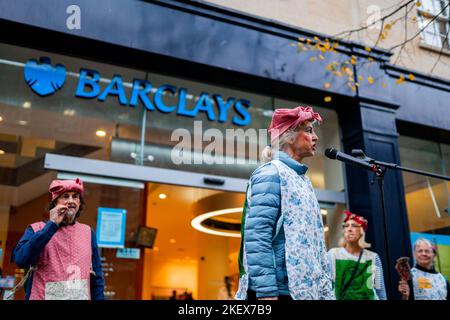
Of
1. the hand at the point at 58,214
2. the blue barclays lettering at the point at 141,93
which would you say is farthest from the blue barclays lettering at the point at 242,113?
the hand at the point at 58,214

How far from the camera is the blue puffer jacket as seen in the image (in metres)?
2.37

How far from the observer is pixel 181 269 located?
16156 mm

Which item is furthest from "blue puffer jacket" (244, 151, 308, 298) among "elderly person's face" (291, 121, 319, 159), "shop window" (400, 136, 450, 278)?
"shop window" (400, 136, 450, 278)

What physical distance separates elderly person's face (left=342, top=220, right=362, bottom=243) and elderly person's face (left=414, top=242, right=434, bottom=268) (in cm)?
111

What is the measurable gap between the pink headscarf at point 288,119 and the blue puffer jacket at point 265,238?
13.8 inches

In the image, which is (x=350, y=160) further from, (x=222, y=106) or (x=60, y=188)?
(x=222, y=106)

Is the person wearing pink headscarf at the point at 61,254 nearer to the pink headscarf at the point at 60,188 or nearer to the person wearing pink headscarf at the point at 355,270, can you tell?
the pink headscarf at the point at 60,188

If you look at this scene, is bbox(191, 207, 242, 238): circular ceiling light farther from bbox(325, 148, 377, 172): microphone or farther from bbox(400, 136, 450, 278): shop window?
bbox(325, 148, 377, 172): microphone

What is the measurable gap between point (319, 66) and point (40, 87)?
4.12 metres

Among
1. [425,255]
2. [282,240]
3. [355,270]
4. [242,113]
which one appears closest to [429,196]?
[425,255]

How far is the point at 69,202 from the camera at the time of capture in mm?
3494

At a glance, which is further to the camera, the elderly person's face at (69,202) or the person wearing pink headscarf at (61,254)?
the elderly person's face at (69,202)

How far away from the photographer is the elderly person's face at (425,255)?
571cm
